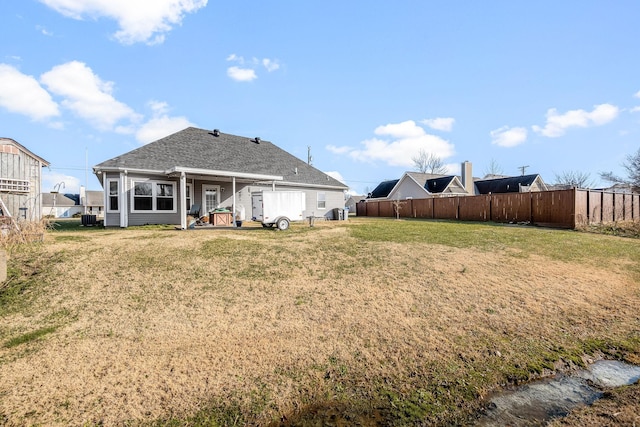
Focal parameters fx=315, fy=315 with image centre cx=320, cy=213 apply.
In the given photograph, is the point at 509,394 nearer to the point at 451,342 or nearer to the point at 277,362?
the point at 451,342

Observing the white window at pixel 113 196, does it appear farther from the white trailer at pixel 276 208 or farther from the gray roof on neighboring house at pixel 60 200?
the gray roof on neighboring house at pixel 60 200

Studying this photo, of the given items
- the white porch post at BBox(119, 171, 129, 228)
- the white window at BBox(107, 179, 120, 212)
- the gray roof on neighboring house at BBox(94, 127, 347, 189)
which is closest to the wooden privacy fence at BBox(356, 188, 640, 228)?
the gray roof on neighboring house at BBox(94, 127, 347, 189)

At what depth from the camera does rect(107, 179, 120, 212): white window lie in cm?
1555

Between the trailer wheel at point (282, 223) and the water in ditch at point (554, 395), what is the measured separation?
432 inches

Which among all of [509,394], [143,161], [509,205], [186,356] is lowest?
[509,394]

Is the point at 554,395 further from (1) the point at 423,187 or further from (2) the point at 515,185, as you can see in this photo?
(2) the point at 515,185

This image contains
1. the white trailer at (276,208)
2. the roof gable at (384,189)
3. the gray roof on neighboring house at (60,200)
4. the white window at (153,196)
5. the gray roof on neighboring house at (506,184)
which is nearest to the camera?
the white trailer at (276,208)

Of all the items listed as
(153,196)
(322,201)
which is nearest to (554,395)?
(153,196)

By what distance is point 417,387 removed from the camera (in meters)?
4.22

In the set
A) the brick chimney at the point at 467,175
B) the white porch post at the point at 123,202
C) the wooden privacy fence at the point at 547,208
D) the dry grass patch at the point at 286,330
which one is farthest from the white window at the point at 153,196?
the brick chimney at the point at 467,175

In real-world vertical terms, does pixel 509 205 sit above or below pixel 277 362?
above

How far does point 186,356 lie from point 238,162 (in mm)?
16970

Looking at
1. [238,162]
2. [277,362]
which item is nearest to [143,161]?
[238,162]

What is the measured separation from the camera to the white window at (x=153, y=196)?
52.3ft
